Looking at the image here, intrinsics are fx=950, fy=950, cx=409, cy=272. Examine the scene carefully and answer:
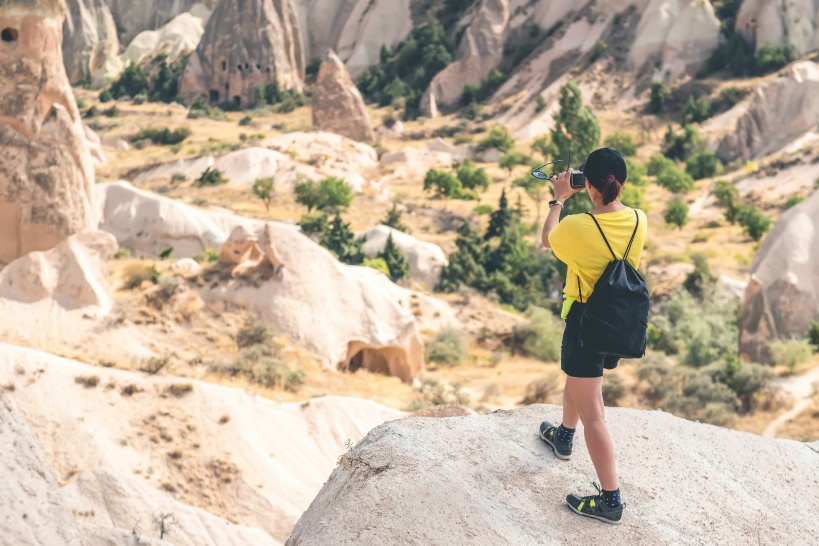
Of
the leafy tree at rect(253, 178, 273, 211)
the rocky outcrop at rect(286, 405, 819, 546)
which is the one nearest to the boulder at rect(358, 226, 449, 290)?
the leafy tree at rect(253, 178, 273, 211)

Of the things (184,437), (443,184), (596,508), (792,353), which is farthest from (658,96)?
(596,508)

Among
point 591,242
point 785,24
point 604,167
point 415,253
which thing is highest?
point 604,167

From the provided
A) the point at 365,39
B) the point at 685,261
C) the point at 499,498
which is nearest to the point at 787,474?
the point at 499,498

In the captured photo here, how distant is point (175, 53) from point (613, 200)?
230 ft

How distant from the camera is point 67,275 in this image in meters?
15.3

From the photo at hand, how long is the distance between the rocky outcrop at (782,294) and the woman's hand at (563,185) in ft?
55.9

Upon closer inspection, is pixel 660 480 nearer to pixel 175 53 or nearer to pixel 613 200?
pixel 613 200

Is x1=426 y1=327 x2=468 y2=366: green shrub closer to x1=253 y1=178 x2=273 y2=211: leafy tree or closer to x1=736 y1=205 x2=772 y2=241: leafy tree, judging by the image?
x1=736 y1=205 x2=772 y2=241: leafy tree

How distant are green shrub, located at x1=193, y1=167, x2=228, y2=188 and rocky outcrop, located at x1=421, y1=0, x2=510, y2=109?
994 inches

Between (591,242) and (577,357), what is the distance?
1.68ft

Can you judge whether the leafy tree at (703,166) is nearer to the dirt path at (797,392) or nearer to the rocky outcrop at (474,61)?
the rocky outcrop at (474,61)

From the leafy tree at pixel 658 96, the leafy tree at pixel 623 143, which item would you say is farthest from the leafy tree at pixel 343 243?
the leafy tree at pixel 658 96

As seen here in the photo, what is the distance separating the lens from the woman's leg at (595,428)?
4.07 m

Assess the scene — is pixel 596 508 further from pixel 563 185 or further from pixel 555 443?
pixel 563 185
